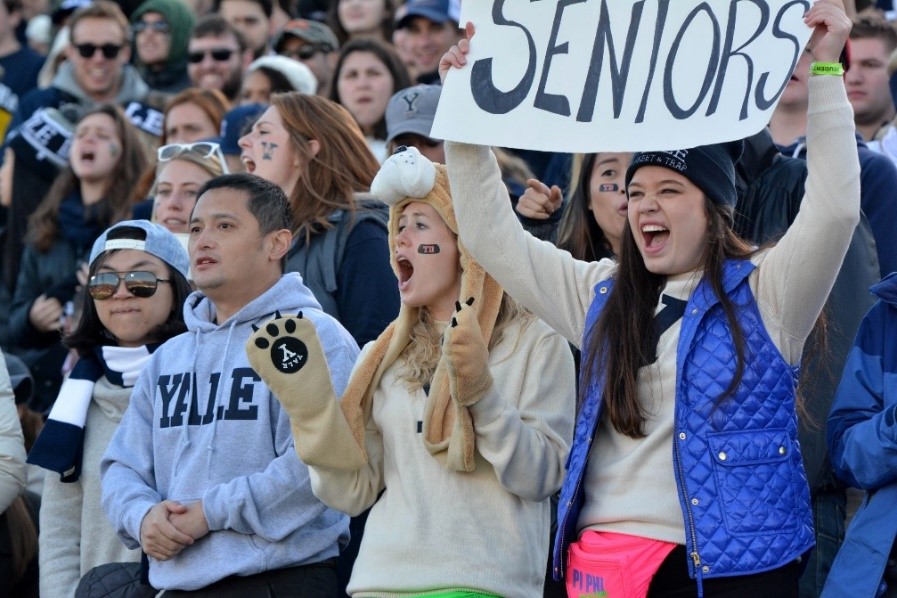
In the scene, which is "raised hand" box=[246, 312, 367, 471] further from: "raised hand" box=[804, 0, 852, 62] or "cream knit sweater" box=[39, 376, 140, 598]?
"raised hand" box=[804, 0, 852, 62]

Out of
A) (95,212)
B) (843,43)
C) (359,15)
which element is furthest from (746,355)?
(359,15)

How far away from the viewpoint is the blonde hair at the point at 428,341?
4711 mm

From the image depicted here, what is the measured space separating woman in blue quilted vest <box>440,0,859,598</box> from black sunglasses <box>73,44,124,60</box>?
5745mm

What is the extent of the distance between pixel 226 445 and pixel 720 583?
1.82m

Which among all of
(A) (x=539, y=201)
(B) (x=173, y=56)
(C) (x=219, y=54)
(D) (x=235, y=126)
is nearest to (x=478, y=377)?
(A) (x=539, y=201)

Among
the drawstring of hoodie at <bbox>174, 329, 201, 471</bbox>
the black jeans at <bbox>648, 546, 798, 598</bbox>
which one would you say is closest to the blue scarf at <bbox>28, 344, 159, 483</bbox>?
the drawstring of hoodie at <bbox>174, 329, 201, 471</bbox>

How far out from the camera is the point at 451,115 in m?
4.30

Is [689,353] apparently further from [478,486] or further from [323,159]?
[323,159]

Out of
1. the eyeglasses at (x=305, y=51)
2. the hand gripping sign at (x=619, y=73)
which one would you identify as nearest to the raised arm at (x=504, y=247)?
the hand gripping sign at (x=619, y=73)

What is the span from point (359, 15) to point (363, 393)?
5.99 meters

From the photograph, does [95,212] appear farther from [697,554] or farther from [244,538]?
[697,554]

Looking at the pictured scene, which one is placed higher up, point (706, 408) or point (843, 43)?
point (843, 43)

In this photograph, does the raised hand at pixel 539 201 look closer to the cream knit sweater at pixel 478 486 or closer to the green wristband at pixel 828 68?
the cream knit sweater at pixel 478 486

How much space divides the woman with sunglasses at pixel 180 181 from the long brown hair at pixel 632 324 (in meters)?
3.13
